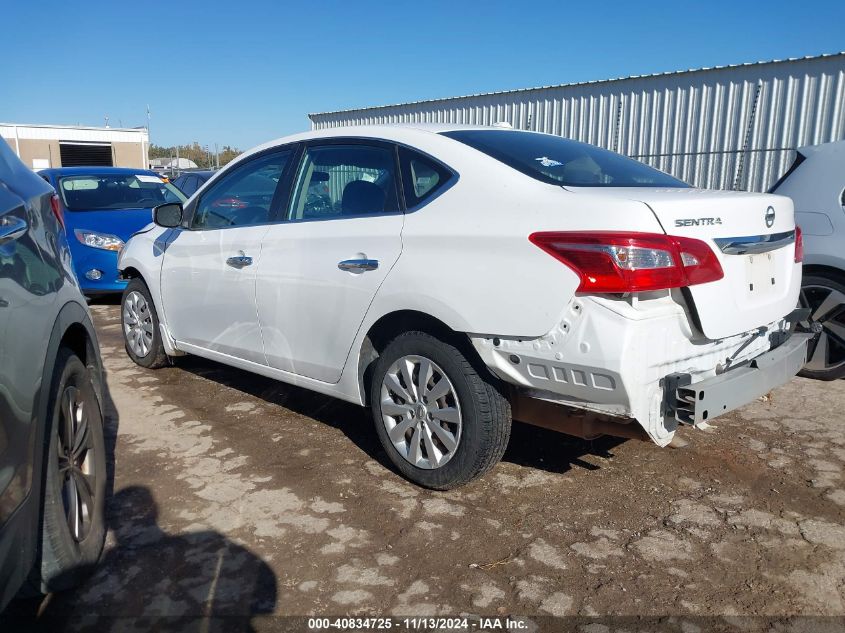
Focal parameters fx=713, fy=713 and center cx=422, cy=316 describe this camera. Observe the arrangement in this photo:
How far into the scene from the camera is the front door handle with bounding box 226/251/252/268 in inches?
164

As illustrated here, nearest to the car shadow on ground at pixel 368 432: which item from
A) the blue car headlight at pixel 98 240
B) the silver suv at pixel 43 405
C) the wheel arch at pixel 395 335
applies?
the wheel arch at pixel 395 335

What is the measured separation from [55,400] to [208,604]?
35.7 inches

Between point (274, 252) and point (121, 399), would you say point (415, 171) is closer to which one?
point (274, 252)

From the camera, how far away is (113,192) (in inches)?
360

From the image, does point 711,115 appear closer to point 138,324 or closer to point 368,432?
point 368,432

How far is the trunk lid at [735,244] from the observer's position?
277 centimetres

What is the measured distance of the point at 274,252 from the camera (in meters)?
3.98

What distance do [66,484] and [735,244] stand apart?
8.96 feet

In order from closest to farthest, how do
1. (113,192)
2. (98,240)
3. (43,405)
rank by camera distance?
(43,405), (98,240), (113,192)

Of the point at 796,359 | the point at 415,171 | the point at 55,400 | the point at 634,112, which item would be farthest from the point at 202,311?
the point at 634,112

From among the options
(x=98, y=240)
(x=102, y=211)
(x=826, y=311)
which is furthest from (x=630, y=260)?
(x=102, y=211)

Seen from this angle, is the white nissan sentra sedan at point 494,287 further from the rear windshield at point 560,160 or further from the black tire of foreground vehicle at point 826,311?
the black tire of foreground vehicle at point 826,311

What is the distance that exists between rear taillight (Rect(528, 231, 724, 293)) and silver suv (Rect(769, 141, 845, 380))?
8.67 ft

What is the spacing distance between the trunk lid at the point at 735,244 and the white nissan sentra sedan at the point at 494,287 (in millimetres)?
11
